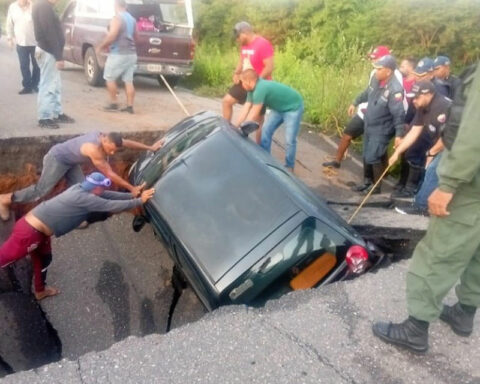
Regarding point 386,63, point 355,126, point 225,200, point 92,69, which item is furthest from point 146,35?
point 225,200

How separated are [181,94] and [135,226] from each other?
661cm

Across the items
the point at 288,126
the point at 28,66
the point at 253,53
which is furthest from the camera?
the point at 28,66

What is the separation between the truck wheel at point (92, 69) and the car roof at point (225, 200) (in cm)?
703

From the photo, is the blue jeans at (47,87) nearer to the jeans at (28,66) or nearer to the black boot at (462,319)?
the jeans at (28,66)

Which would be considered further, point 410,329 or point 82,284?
point 82,284

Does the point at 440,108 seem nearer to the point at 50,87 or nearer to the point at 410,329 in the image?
the point at 410,329

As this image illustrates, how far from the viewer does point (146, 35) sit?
10492 mm

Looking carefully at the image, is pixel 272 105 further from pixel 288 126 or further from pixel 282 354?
pixel 282 354

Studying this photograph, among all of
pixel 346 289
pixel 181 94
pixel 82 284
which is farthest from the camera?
pixel 181 94

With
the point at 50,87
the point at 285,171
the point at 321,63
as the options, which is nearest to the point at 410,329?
the point at 285,171

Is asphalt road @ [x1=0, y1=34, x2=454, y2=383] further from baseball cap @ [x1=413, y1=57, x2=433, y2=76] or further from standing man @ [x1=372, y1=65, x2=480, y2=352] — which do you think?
baseball cap @ [x1=413, y1=57, x2=433, y2=76]

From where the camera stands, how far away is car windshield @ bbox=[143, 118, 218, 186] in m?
4.59

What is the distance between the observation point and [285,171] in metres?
4.40

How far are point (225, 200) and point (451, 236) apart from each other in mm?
1697
